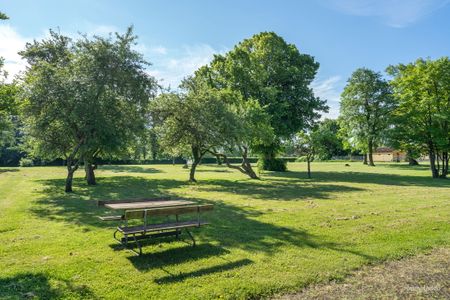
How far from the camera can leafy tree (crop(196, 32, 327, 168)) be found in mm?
32844

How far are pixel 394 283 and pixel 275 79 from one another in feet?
103

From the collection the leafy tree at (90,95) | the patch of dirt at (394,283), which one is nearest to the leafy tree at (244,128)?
the leafy tree at (90,95)

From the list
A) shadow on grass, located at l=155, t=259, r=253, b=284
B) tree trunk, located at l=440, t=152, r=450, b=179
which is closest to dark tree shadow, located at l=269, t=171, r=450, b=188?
tree trunk, located at l=440, t=152, r=450, b=179

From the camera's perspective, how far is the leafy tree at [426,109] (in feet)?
85.9

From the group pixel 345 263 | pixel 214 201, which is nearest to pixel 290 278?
pixel 345 263

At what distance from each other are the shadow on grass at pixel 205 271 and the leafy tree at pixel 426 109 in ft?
83.6

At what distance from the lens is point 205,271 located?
572 centimetres

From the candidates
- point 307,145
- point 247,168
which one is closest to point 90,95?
point 247,168

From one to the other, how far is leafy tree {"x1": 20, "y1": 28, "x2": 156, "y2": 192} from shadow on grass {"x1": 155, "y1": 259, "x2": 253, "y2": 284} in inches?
501

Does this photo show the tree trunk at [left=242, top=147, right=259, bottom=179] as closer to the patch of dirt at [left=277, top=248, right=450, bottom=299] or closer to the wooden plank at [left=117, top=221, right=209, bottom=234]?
the wooden plank at [left=117, top=221, right=209, bottom=234]

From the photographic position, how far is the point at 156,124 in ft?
75.2

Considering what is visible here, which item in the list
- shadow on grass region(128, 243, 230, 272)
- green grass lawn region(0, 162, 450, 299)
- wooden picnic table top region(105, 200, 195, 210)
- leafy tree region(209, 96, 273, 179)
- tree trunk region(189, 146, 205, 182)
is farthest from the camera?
tree trunk region(189, 146, 205, 182)

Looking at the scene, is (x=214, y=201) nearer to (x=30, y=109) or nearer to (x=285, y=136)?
(x=30, y=109)

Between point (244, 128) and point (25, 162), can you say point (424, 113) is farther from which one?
point (25, 162)
